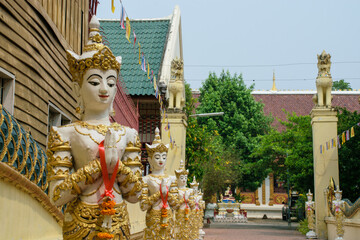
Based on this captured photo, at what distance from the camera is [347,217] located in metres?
16.3

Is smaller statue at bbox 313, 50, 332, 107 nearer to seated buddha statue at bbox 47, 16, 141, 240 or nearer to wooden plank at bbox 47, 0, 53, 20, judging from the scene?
wooden plank at bbox 47, 0, 53, 20

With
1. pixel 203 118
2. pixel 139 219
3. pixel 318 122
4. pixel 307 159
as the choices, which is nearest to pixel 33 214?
pixel 139 219

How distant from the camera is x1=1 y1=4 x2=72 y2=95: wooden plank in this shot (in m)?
8.08

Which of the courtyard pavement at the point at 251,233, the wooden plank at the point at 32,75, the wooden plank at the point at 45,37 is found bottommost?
the courtyard pavement at the point at 251,233

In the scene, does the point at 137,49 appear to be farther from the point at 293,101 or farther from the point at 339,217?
the point at 293,101

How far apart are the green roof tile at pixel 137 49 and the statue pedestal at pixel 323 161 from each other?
20.9ft

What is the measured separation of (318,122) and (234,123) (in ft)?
64.7

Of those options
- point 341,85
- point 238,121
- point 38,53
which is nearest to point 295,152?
point 238,121

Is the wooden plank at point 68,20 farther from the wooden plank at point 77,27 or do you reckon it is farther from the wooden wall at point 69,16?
the wooden plank at point 77,27

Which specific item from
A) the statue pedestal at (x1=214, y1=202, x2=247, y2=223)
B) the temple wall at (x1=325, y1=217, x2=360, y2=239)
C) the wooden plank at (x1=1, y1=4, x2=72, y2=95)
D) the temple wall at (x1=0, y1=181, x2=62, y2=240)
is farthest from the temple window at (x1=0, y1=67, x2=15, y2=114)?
the statue pedestal at (x1=214, y1=202, x2=247, y2=223)

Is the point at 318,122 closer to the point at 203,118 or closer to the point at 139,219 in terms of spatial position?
the point at 139,219

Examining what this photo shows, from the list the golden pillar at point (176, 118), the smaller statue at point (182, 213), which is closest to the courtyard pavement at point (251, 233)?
the golden pillar at point (176, 118)

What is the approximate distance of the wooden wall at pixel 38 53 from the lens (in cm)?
812

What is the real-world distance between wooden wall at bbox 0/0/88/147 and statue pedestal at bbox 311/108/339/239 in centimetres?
1047
